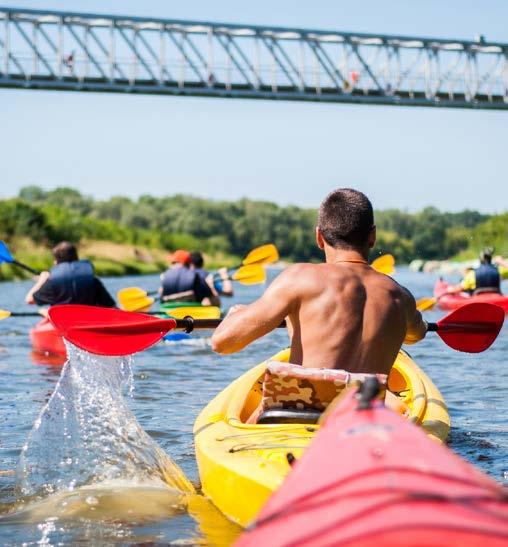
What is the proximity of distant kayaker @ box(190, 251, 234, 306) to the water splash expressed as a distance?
575 cm

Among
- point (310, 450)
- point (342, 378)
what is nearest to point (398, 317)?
point (342, 378)

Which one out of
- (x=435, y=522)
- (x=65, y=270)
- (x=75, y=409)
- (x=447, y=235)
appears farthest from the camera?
(x=447, y=235)

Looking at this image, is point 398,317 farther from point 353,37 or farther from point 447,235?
point 447,235

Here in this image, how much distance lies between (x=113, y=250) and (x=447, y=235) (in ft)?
86.8

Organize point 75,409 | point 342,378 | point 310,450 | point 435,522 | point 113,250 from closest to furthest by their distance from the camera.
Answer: point 435,522
point 310,450
point 342,378
point 75,409
point 113,250

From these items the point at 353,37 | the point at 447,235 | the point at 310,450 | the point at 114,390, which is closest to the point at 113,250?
the point at 353,37

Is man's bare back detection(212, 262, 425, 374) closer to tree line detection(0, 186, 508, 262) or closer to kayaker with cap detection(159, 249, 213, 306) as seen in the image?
kayaker with cap detection(159, 249, 213, 306)

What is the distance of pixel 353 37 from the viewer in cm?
4878

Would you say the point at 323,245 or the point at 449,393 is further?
the point at 449,393

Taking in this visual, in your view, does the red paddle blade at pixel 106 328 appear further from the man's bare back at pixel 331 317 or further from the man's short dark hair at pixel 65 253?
the man's short dark hair at pixel 65 253

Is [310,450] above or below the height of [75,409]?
above

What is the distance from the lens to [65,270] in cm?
995

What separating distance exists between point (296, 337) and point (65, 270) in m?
6.42

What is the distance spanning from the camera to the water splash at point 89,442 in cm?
502
